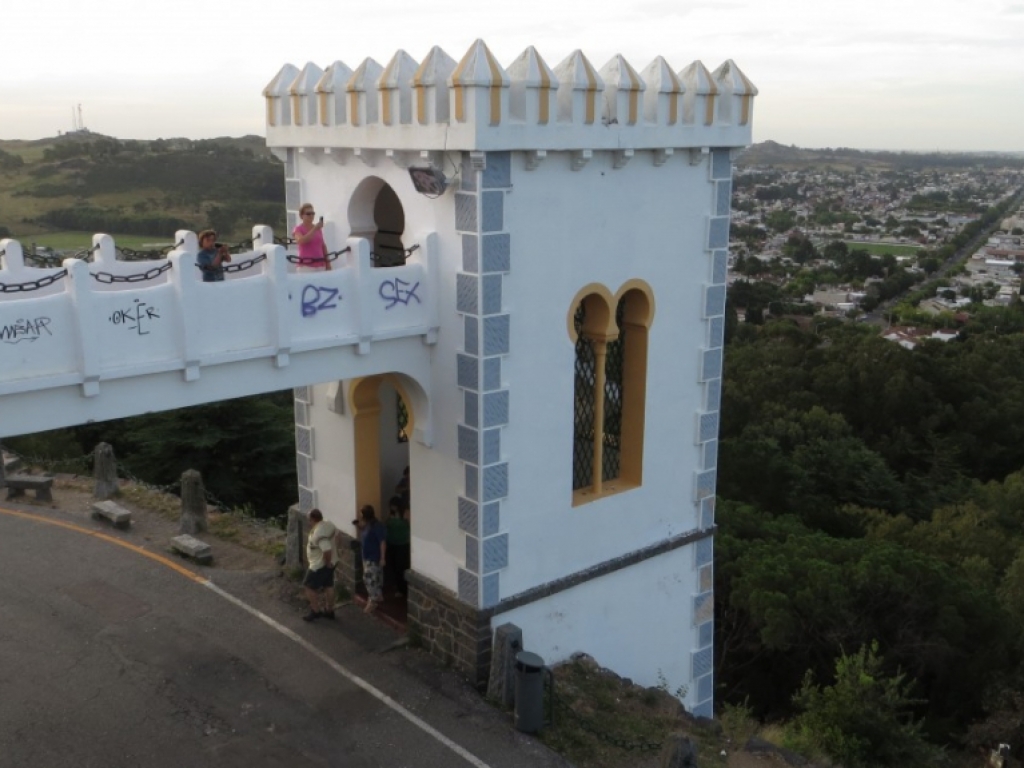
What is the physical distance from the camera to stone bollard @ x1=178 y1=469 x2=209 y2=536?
1603cm

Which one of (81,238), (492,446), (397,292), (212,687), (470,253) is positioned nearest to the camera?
(470,253)

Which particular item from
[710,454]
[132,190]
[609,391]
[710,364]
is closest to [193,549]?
[609,391]

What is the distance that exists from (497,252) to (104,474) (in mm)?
10770

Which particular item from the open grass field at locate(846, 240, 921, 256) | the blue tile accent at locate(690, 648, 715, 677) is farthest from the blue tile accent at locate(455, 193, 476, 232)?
the open grass field at locate(846, 240, 921, 256)

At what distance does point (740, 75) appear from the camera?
1210 cm

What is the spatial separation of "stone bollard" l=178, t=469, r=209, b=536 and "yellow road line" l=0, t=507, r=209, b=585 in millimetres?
919

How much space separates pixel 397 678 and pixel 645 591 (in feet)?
11.3

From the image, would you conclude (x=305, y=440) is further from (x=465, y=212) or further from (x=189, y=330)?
(x=465, y=212)

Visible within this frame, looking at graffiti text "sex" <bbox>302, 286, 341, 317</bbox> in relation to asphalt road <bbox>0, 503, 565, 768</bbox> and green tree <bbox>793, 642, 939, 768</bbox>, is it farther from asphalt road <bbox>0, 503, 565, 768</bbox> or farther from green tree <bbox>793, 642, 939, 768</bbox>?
green tree <bbox>793, 642, 939, 768</bbox>

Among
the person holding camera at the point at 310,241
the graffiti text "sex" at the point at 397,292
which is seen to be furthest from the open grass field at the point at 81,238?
the graffiti text "sex" at the point at 397,292

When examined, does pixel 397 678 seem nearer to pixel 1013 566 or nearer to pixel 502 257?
pixel 502 257

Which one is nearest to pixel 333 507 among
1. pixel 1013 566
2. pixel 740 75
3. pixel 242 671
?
pixel 242 671

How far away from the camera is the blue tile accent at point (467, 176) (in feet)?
32.5

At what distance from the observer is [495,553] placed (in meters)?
10.9
